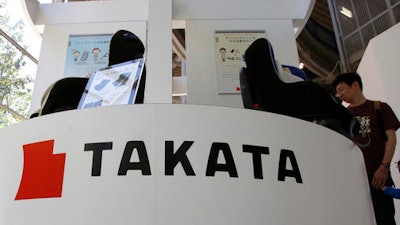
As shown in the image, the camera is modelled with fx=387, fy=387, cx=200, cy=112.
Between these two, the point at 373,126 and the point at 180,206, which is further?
the point at 373,126

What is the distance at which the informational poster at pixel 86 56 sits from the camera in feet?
11.9

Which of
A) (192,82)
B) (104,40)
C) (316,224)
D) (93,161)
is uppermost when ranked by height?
(104,40)

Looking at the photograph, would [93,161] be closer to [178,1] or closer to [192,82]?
[192,82]

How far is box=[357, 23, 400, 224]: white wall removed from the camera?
3918 millimetres

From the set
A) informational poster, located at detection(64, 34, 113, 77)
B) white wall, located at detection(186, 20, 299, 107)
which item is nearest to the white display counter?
white wall, located at detection(186, 20, 299, 107)

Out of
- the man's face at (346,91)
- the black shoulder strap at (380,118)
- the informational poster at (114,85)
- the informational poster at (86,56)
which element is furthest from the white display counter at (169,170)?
the informational poster at (86,56)

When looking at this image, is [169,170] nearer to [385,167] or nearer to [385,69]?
[385,167]

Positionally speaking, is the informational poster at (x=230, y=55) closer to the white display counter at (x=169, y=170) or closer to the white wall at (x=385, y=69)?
the white wall at (x=385, y=69)

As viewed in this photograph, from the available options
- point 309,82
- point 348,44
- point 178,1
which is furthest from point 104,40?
point 348,44

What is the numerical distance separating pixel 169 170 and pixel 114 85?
2.32ft

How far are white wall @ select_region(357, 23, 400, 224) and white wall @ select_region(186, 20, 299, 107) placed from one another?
1.13 m

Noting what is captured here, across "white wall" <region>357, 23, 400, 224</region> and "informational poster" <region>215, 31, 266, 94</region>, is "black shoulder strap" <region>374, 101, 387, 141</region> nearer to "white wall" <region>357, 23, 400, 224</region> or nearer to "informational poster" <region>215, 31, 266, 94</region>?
"informational poster" <region>215, 31, 266, 94</region>

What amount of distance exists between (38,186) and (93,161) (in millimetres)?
216

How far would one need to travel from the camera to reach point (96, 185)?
1.25 metres
